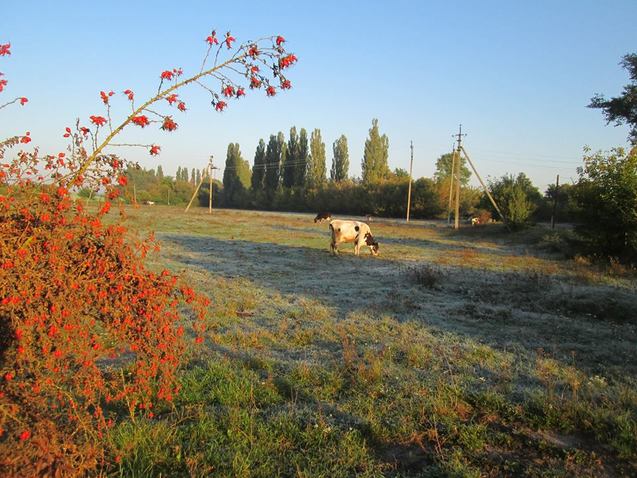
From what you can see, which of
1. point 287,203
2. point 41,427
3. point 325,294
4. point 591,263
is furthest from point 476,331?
point 287,203

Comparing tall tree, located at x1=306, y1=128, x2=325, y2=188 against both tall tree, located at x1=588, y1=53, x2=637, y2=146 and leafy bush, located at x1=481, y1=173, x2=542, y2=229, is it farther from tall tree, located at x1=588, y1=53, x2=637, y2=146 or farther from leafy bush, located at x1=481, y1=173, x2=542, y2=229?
tall tree, located at x1=588, y1=53, x2=637, y2=146

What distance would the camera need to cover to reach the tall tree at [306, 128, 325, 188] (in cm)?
7188

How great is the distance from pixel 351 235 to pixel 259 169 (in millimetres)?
62401

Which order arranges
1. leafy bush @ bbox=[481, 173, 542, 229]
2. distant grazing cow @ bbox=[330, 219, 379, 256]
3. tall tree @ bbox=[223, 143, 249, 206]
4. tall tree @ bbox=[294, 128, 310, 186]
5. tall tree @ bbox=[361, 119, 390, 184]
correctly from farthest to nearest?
tall tree @ bbox=[223, 143, 249, 206]
tall tree @ bbox=[294, 128, 310, 186]
tall tree @ bbox=[361, 119, 390, 184]
leafy bush @ bbox=[481, 173, 542, 229]
distant grazing cow @ bbox=[330, 219, 379, 256]

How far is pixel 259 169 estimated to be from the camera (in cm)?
7712

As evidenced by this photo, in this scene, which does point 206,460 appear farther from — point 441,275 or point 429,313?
point 441,275

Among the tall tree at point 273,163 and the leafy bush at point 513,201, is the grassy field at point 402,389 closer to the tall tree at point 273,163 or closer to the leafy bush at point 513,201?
the leafy bush at point 513,201

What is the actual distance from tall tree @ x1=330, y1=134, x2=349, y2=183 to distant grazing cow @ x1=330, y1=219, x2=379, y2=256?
188ft

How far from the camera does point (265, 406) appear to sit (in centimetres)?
396

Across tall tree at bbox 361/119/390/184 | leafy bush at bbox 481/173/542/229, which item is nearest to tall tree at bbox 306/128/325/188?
tall tree at bbox 361/119/390/184

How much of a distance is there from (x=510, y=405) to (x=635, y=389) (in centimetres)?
144

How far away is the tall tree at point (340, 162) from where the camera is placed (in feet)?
243

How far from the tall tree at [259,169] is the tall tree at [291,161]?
4.29 meters

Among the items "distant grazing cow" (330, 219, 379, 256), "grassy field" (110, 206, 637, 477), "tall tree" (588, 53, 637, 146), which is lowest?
"grassy field" (110, 206, 637, 477)
